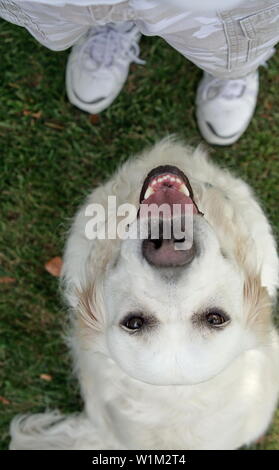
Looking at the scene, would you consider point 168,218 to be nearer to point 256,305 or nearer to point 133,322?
point 133,322

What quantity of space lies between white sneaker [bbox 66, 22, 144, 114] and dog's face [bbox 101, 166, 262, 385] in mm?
1292

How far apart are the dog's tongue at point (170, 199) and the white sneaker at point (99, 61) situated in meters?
1.20

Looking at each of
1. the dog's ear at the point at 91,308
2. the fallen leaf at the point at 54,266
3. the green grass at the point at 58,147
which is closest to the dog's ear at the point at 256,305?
the dog's ear at the point at 91,308

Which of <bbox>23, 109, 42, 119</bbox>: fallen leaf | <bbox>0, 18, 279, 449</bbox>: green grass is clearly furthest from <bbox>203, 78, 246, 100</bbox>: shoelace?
<bbox>23, 109, 42, 119</bbox>: fallen leaf

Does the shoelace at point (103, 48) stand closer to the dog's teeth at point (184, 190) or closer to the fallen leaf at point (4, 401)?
the dog's teeth at point (184, 190)

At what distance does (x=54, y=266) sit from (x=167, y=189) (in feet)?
4.40

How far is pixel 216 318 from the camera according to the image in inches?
68.3

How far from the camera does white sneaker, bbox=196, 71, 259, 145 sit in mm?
2799

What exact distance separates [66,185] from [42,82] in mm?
617

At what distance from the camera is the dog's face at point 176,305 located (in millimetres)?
1664

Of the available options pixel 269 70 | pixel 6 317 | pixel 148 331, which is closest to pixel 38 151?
pixel 6 317

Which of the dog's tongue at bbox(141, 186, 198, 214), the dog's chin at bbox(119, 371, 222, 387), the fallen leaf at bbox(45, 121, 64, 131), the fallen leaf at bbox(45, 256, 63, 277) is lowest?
the fallen leaf at bbox(45, 256, 63, 277)

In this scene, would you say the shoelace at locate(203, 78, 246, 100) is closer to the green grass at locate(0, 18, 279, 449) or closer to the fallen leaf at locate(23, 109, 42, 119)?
the green grass at locate(0, 18, 279, 449)

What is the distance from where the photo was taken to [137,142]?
9.69 feet
